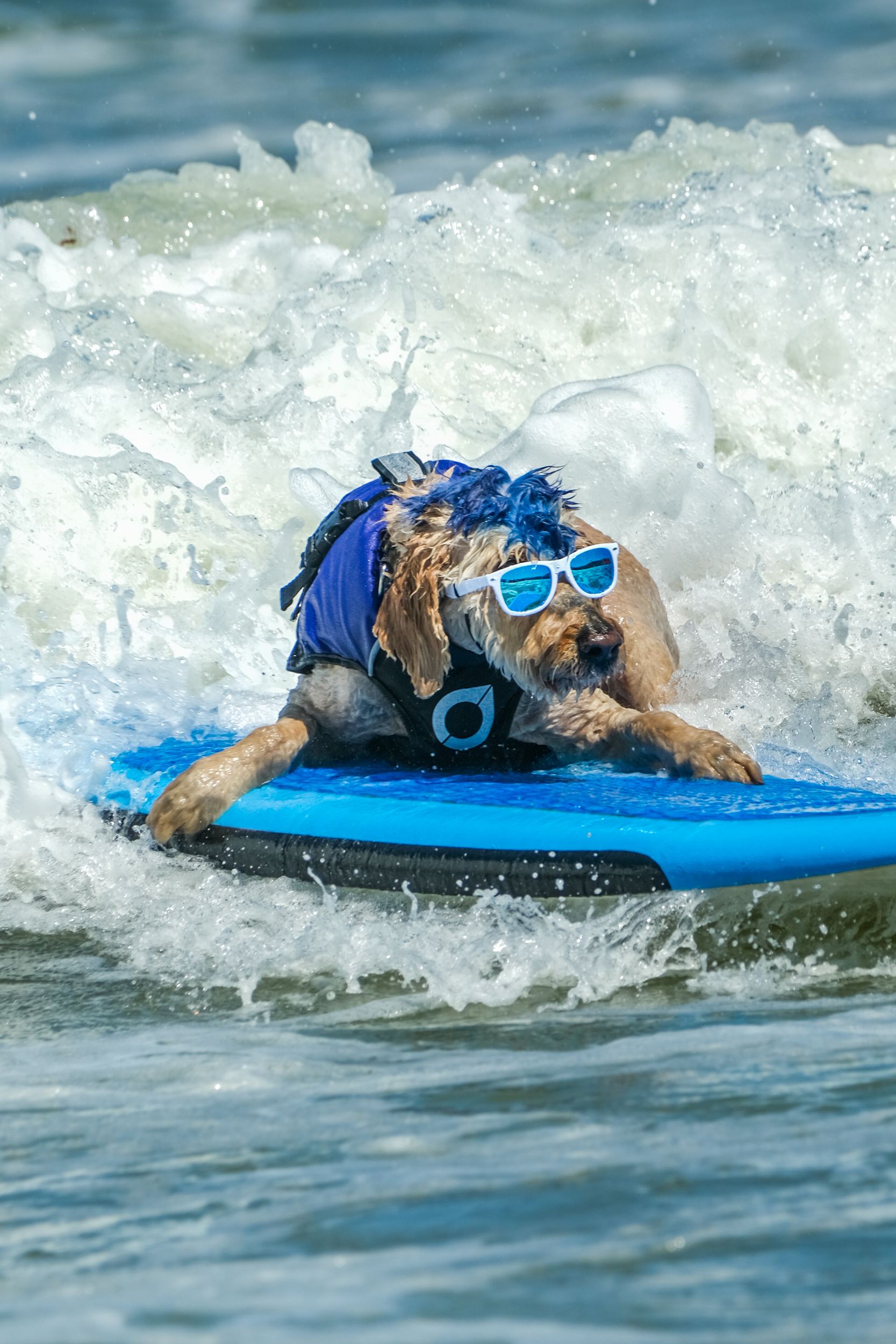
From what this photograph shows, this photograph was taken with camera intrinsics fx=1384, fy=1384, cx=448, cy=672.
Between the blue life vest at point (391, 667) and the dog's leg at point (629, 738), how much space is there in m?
0.07

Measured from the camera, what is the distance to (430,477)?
12.1ft

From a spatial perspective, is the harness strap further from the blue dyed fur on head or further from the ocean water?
the ocean water

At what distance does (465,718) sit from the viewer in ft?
12.1

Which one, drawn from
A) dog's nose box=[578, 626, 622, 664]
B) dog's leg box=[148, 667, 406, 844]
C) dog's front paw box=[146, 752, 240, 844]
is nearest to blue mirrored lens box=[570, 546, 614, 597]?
dog's nose box=[578, 626, 622, 664]

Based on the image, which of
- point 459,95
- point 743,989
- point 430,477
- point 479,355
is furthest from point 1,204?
point 743,989

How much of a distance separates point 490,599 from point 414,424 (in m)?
4.05

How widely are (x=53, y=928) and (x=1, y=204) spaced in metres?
8.34

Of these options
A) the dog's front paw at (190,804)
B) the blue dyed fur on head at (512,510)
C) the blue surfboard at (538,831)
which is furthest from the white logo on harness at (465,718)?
the dog's front paw at (190,804)

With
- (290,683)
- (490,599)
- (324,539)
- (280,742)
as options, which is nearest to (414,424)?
(290,683)

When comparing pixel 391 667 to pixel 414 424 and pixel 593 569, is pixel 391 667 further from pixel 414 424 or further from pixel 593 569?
pixel 414 424

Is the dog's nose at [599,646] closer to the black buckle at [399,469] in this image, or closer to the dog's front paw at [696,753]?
the dog's front paw at [696,753]

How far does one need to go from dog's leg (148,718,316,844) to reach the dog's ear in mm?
437

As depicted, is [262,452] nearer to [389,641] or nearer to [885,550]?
[885,550]

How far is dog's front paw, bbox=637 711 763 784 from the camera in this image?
339 centimetres
